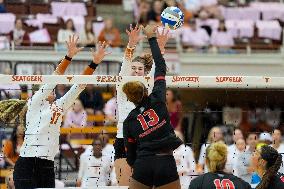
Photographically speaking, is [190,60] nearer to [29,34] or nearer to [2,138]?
[29,34]

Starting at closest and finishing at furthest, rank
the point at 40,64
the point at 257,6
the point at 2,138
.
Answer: the point at 2,138 < the point at 40,64 < the point at 257,6

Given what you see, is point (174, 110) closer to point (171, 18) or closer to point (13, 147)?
point (13, 147)

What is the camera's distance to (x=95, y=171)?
42.2 feet

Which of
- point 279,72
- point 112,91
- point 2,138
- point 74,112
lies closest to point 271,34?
point 279,72

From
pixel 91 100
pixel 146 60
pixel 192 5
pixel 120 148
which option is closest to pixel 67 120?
pixel 91 100

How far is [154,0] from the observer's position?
69.8ft

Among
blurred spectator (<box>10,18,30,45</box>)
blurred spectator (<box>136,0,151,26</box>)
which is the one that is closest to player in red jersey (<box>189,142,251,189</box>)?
blurred spectator (<box>10,18,30,45</box>)

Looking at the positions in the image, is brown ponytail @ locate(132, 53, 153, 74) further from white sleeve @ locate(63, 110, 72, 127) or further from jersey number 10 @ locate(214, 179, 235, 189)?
white sleeve @ locate(63, 110, 72, 127)

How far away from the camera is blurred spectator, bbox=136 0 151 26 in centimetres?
2027

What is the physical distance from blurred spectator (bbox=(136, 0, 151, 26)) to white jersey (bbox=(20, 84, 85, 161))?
1111 cm

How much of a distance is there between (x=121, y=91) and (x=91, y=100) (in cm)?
857

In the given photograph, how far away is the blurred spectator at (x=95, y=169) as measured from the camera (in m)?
12.3

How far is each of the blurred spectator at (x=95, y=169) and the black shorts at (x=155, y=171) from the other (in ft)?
12.8

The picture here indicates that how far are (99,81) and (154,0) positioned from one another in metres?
12.3
